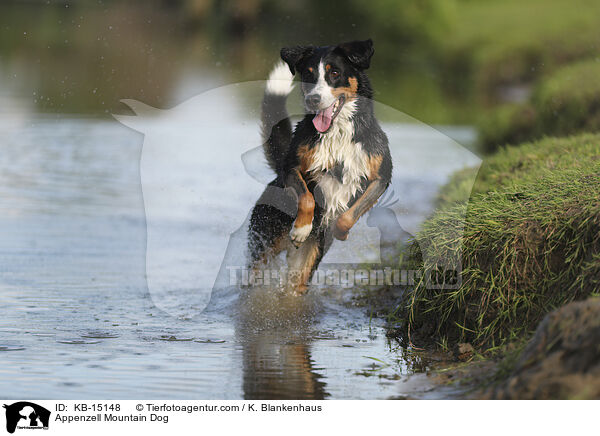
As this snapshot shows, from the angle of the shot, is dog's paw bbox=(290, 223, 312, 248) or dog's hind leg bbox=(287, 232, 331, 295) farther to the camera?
dog's hind leg bbox=(287, 232, 331, 295)

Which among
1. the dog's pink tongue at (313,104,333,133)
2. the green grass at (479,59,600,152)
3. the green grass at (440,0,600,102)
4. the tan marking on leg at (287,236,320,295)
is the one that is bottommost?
the tan marking on leg at (287,236,320,295)

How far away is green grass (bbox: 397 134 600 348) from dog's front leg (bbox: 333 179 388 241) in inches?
15.5

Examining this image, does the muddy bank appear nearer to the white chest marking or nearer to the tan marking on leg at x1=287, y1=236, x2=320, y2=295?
the white chest marking

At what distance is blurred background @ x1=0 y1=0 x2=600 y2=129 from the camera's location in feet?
49.7

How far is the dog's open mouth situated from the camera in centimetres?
412

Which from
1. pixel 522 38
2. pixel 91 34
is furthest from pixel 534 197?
pixel 91 34

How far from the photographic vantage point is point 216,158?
855 cm

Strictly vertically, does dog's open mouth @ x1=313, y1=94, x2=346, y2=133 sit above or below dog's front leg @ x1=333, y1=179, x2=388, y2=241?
above

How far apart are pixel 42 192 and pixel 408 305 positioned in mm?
4822

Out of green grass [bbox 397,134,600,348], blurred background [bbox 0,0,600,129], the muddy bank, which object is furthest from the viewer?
blurred background [bbox 0,0,600,129]

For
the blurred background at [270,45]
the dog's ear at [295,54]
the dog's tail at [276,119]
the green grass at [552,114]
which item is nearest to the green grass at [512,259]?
the dog's tail at [276,119]
